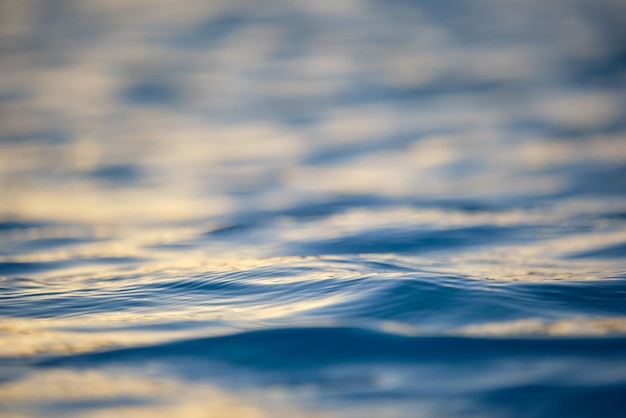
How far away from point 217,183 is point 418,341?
8.99 feet

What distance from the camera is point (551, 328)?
2.10 metres

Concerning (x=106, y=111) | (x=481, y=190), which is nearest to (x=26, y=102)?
(x=106, y=111)

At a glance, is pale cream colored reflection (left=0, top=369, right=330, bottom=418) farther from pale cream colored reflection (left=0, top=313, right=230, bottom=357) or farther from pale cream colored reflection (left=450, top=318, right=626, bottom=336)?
pale cream colored reflection (left=450, top=318, right=626, bottom=336)

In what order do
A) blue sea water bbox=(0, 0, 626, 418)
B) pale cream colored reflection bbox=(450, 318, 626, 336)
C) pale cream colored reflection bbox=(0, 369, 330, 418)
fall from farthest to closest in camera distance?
pale cream colored reflection bbox=(450, 318, 626, 336) → blue sea water bbox=(0, 0, 626, 418) → pale cream colored reflection bbox=(0, 369, 330, 418)

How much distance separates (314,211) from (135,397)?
238 centimetres

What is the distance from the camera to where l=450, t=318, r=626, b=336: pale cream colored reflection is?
2.07 metres

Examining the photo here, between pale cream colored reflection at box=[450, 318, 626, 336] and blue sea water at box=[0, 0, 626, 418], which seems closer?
blue sea water at box=[0, 0, 626, 418]

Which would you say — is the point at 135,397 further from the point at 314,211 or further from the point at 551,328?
the point at 314,211

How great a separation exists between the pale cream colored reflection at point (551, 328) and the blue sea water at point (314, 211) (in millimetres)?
15

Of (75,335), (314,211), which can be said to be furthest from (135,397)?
(314,211)

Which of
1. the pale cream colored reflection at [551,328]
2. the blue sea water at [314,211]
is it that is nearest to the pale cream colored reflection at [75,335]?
the blue sea water at [314,211]

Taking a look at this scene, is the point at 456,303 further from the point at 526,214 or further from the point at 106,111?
the point at 106,111

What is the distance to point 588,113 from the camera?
208 inches

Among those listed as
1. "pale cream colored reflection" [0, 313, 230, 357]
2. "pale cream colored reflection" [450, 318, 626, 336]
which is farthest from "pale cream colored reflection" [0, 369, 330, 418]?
"pale cream colored reflection" [450, 318, 626, 336]
